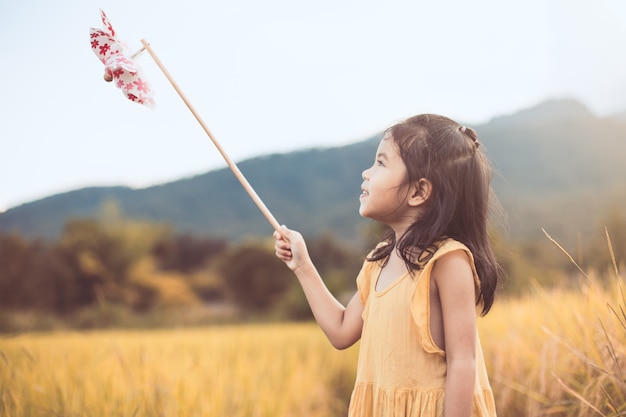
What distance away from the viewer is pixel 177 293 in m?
19.0

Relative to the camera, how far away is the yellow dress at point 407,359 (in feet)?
5.41

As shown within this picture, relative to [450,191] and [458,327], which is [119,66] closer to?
[450,191]

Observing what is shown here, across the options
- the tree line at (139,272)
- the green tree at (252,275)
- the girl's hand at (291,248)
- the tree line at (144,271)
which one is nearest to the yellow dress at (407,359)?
the girl's hand at (291,248)

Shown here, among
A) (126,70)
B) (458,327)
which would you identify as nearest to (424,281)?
(458,327)

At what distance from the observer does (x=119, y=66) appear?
189cm

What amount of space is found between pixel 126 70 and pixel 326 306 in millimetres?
948

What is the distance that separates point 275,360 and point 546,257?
9514mm

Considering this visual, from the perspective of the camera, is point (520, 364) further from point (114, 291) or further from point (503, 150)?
point (503, 150)

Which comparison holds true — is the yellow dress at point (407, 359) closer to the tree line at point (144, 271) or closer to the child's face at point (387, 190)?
the child's face at point (387, 190)

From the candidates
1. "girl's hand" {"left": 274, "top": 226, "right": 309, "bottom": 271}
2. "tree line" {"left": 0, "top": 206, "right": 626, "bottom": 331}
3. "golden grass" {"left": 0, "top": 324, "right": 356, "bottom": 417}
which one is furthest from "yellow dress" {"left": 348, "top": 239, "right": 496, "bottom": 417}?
"tree line" {"left": 0, "top": 206, "right": 626, "bottom": 331}

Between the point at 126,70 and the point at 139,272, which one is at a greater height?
the point at 126,70

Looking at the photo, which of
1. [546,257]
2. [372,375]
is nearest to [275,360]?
[372,375]

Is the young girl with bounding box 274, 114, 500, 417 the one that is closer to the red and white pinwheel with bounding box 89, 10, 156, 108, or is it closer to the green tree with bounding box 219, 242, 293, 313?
the red and white pinwheel with bounding box 89, 10, 156, 108

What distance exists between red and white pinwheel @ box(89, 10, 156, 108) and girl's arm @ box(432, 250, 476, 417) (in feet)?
3.34
